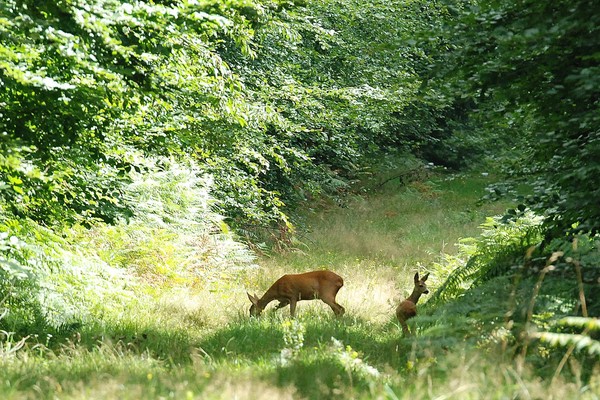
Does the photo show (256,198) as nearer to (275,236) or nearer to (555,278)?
(275,236)

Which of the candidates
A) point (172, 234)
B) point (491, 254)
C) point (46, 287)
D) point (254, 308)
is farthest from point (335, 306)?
point (46, 287)

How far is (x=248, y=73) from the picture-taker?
1698 cm

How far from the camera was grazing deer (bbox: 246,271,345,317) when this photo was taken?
422 inches

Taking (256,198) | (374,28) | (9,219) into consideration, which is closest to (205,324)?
(9,219)

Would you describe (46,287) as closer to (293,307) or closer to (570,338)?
(293,307)

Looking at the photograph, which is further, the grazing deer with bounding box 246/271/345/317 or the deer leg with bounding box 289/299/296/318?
the grazing deer with bounding box 246/271/345/317

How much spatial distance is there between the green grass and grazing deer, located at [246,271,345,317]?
0.21 metres

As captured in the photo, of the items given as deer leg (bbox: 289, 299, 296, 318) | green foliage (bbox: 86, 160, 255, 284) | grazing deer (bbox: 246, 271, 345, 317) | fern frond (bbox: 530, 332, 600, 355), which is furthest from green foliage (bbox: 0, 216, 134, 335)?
fern frond (bbox: 530, 332, 600, 355)

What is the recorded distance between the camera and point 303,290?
10844mm

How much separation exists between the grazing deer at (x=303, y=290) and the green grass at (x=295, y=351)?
0.21m

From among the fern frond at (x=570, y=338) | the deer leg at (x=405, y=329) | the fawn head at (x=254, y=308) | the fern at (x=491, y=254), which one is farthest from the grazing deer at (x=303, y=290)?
the fern frond at (x=570, y=338)

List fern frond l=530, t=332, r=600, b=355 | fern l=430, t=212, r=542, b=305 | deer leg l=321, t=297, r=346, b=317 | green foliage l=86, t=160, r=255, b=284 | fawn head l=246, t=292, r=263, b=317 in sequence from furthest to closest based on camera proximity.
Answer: green foliage l=86, t=160, r=255, b=284 < deer leg l=321, t=297, r=346, b=317 < fawn head l=246, t=292, r=263, b=317 < fern l=430, t=212, r=542, b=305 < fern frond l=530, t=332, r=600, b=355

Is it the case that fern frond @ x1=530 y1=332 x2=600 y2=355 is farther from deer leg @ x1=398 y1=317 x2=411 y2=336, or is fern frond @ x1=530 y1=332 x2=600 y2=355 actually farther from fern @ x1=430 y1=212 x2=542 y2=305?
fern @ x1=430 y1=212 x2=542 y2=305

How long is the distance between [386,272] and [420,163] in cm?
1537
